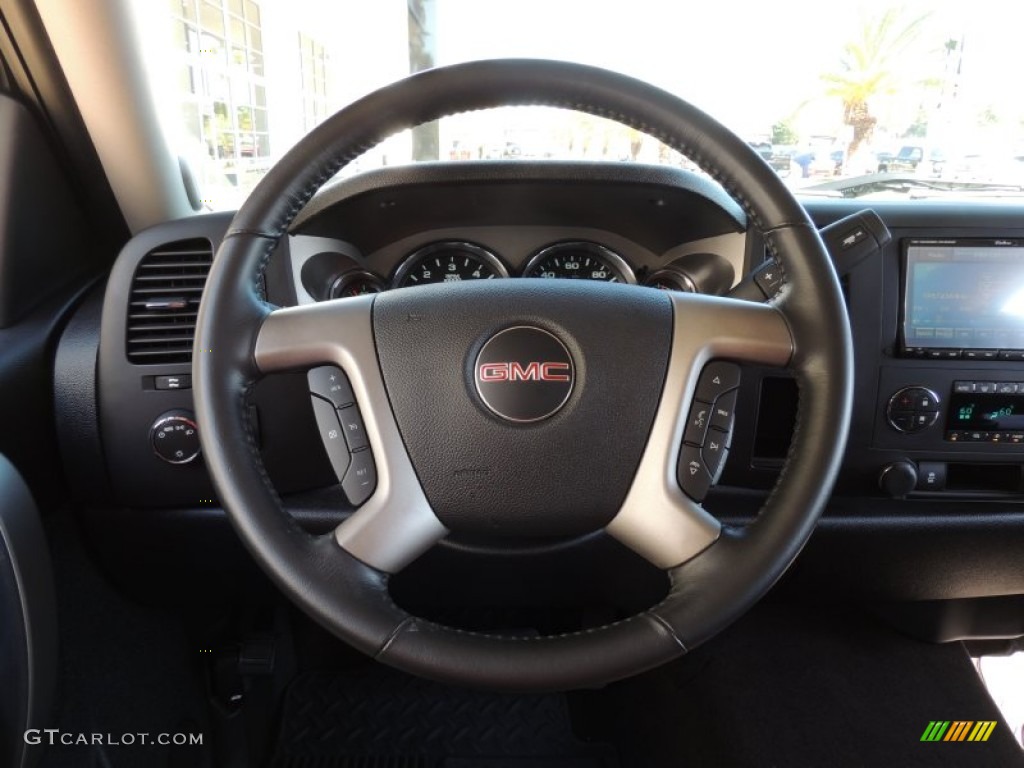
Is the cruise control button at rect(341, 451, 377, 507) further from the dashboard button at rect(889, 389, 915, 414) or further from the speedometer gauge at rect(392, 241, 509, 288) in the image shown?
the dashboard button at rect(889, 389, 915, 414)

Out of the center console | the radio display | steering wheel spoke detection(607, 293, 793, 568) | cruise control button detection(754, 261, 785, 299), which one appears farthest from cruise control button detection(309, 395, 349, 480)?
the radio display

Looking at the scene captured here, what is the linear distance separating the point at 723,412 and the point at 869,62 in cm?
83

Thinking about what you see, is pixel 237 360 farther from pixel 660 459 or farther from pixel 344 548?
pixel 660 459

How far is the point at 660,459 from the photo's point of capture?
0.82m

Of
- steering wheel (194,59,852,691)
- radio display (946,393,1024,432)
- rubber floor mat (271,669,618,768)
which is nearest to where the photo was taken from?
steering wheel (194,59,852,691)

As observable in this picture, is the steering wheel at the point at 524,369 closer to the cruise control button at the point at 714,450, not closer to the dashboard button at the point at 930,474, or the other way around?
the cruise control button at the point at 714,450

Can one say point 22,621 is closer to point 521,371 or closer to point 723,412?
point 521,371

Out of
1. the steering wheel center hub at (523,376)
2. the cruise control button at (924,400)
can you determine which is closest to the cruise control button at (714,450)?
the steering wheel center hub at (523,376)

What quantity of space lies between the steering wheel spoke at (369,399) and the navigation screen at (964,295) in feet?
2.87

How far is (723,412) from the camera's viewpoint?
33.8 inches

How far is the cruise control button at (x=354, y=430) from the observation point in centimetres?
84

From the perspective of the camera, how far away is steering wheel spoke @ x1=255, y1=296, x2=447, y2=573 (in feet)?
2.64

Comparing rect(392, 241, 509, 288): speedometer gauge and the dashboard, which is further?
rect(392, 241, 509, 288): speedometer gauge

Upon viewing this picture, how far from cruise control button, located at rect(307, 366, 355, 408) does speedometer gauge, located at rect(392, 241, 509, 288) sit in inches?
18.5
